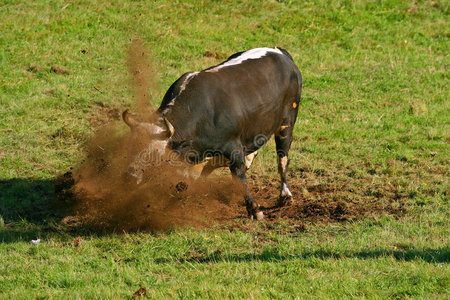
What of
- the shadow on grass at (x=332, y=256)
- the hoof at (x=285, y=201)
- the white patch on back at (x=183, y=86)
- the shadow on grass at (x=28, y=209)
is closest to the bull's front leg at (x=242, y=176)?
the hoof at (x=285, y=201)

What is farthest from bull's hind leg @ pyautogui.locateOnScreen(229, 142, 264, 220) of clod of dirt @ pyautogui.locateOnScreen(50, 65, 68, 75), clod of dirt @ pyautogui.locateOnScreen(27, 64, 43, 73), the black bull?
clod of dirt @ pyautogui.locateOnScreen(27, 64, 43, 73)

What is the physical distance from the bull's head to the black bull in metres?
0.01

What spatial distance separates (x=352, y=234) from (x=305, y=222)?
2.69 feet

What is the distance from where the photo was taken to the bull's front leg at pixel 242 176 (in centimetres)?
816

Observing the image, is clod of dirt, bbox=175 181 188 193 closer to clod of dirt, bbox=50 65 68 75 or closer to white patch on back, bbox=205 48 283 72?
white patch on back, bbox=205 48 283 72

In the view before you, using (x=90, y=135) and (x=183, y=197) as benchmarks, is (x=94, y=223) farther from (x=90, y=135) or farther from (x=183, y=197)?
(x=90, y=135)

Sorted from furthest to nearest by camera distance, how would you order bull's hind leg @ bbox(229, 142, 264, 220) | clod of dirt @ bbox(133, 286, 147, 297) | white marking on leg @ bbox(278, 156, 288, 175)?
white marking on leg @ bbox(278, 156, 288, 175) < bull's hind leg @ bbox(229, 142, 264, 220) < clod of dirt @ bbox(133, 286, 147, 297)

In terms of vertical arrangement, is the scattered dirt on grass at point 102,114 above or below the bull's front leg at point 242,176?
below

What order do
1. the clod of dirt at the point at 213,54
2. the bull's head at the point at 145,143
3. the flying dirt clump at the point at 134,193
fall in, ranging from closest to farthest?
the bull's head at the point at 145,143
the flying dirt clump at the point at 134,193
the clod of dirt at the point at 213,54

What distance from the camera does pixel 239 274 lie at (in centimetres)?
606

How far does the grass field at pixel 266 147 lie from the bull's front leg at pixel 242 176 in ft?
0.77

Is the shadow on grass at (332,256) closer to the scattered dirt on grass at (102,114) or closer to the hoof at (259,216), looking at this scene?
the hoof at (259,216)

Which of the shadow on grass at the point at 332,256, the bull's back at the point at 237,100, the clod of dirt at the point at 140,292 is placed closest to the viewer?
the clod of dirt at the point at 140,292

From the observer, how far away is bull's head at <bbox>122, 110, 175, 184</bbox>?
741cm
